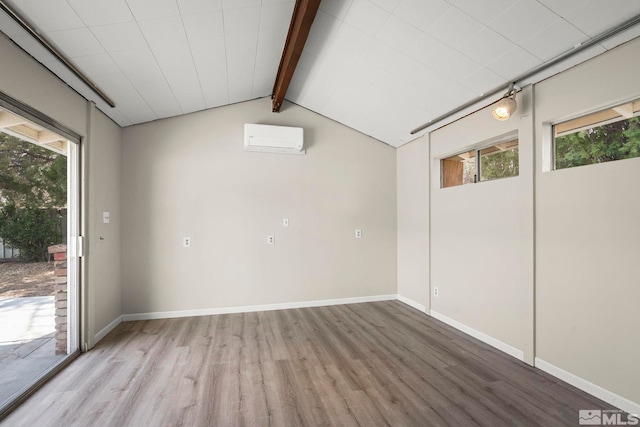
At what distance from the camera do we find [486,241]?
115 inches

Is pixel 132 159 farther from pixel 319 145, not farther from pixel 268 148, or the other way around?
pixel 319 145

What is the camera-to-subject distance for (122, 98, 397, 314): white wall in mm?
3594

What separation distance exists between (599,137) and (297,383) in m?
2.95

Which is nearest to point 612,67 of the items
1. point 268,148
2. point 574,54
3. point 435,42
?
point 574,54

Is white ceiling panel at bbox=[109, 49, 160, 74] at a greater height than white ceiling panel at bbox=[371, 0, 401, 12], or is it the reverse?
white ceiling panel at bbox=[371, 0, 401, 12]

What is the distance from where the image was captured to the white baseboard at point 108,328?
294 centimetres

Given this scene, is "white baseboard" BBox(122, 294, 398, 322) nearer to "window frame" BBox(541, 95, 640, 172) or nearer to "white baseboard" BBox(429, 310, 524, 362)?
"white baseboard" BBox(429, 310, 524, 362)

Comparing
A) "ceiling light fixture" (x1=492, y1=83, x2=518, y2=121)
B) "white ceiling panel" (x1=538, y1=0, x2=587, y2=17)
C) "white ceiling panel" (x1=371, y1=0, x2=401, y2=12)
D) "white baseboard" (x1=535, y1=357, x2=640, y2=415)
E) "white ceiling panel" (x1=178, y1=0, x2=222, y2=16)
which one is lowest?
"white baseboard" (x1=535, y1=357, x2=640, y2=415)

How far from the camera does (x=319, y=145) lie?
4172mm

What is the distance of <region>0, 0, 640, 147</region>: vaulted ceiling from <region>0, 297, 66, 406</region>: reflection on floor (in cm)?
186

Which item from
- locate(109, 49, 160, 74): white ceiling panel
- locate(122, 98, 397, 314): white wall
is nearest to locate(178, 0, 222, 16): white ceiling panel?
locate(109, 49, 160, 74): white ceiling panel

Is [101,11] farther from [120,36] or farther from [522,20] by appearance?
[522,20]

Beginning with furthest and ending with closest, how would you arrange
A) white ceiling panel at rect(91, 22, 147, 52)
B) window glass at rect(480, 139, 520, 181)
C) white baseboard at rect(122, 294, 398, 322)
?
white baseboard at rect(122, 294, 398, 322) < window glass at rect(480, 139, 520, 181) < white ceiling panel at rect(91, 22, 147, 52)
